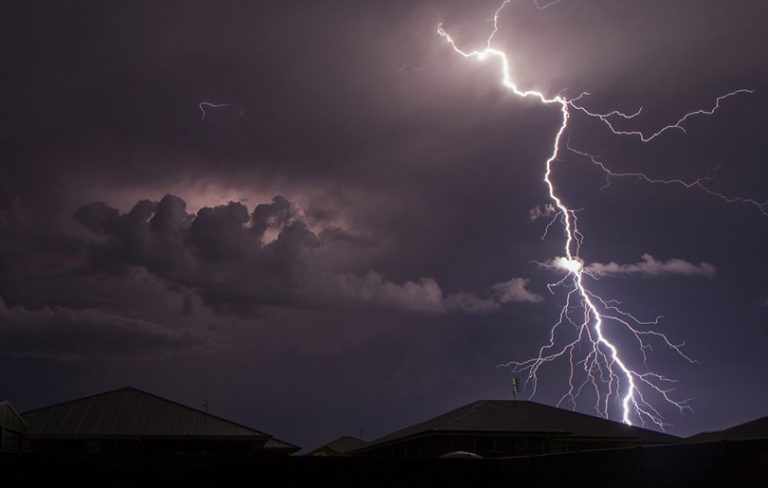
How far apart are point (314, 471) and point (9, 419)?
12.9m

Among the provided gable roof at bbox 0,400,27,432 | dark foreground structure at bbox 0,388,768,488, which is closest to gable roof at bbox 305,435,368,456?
dark foreground structure at bbox 0,388,768,488

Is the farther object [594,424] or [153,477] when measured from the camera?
[594,424]

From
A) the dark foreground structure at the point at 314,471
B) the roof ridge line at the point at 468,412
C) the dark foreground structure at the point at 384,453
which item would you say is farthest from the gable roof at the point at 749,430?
the roof ridge line at the point at 468,412

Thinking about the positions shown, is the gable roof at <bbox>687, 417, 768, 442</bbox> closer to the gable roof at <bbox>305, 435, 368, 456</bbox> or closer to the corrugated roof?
the corrugated roof

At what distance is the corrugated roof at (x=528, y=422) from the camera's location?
1038 inches

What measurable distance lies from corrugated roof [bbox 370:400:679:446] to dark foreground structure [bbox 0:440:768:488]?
9.83 metres

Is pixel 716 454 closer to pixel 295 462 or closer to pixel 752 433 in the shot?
pixel 295 462

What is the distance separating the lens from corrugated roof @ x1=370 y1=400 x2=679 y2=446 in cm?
2638

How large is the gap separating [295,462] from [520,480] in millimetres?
4778

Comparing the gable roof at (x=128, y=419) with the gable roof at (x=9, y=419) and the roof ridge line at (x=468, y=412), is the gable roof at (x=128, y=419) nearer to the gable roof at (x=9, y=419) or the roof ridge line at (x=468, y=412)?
the gable roof at (x=9, y=419)

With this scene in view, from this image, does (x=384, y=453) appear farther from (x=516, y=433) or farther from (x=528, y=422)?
(x=516, y=433)

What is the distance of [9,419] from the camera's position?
75.4ft

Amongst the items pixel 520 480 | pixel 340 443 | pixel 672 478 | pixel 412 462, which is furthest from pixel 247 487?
pixel 340 443

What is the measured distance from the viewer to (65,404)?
2834 cm
